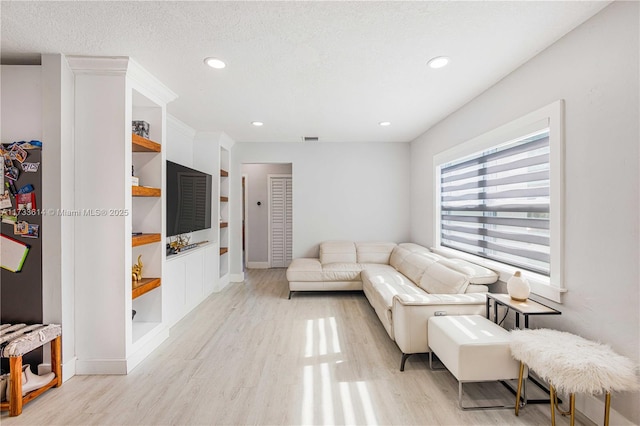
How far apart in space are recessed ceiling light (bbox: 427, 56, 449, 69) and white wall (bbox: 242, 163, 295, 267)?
4.67 metres

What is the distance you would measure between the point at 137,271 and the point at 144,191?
0.76 meters

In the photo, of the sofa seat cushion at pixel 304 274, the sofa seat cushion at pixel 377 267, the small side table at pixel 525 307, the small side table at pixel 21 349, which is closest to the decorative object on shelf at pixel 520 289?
the small side table at pixel 525 307

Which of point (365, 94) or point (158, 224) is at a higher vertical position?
point (365, 94)

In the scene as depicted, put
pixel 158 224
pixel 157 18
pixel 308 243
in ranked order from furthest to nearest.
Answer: pixel 308 243, pixel 158 224, pixel 157 18

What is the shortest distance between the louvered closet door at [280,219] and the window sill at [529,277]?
11.7 feet

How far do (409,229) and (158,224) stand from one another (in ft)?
13.2

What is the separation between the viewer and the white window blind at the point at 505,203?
7.45 feet

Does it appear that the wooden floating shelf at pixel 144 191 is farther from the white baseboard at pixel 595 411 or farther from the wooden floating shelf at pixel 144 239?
the white baseboard at pixel 595 411

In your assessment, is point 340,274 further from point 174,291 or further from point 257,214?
point 257,214

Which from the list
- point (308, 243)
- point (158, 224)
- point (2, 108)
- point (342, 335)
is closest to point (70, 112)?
point (2, 108)

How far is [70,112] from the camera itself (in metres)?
2.22

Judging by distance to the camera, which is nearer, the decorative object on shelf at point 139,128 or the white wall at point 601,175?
the white wall at point 601,175

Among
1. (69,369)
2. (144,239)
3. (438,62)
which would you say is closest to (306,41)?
(438,62)

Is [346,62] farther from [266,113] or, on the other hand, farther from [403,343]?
[403,343]
